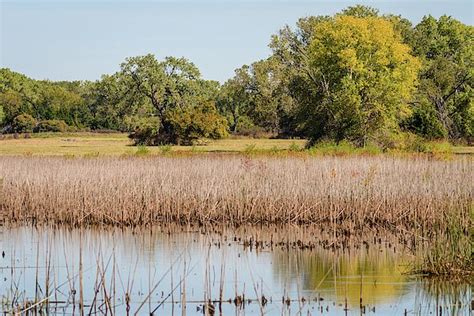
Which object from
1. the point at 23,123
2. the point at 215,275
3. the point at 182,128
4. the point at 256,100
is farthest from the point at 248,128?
the point at 215,275

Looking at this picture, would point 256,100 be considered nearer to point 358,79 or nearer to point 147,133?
A: point 147,133

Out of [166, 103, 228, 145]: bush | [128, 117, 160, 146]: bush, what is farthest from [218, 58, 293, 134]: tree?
[128, 117, 160, 146]: bush

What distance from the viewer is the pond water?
9.10 metres

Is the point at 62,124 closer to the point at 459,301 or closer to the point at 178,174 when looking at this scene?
the point at 178,174

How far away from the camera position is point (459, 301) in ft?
31.7

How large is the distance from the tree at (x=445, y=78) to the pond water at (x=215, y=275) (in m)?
35.1

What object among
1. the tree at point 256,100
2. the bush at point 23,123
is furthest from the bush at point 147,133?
the bush at point 23,123

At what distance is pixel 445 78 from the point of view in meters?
53.6

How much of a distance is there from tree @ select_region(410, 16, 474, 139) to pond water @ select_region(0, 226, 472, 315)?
3511 centimetres

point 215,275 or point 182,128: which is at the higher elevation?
point 182,128

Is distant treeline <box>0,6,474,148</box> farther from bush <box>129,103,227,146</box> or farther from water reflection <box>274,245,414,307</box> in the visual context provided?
water reflection <box>274,245,414,307</box>

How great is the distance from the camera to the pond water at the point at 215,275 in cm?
910

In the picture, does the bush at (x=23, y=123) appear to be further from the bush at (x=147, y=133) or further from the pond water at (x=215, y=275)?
the pond water at (x=215, y=275)

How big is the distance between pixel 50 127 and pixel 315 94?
40858 millimetres
